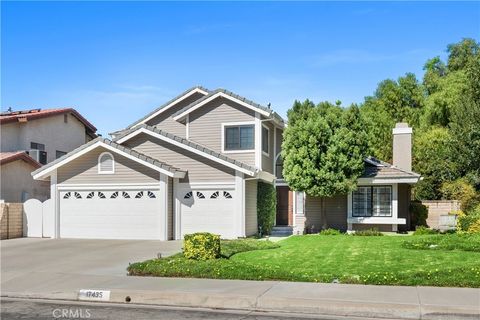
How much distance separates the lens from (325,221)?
26188 millimetres

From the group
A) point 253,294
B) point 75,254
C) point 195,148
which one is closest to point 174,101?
point 195,148

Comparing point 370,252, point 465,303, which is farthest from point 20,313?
point 370,252

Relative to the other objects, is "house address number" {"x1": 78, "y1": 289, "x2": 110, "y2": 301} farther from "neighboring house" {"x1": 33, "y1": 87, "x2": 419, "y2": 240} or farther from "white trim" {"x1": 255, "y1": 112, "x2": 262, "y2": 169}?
"white trim" {"x1": 255, "y1": 112, "x2": 262, "y2": 169}

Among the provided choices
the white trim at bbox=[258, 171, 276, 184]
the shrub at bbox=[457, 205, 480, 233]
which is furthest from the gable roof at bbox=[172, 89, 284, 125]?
the shrub at bbox=[457, 205, 480, 233]

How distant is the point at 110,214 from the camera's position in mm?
22922

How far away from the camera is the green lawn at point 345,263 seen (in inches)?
452

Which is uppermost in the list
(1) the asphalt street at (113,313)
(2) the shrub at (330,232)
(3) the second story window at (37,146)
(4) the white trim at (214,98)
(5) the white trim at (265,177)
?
(4) the white trim at (214,98)

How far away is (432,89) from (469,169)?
63.0 ft

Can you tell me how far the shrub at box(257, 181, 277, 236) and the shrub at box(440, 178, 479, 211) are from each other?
1125cm

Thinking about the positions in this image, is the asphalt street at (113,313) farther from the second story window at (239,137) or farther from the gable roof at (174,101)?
the gable roof at (174,101)

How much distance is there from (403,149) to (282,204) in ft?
23.9

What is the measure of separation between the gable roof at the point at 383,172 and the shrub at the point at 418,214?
3364 mm

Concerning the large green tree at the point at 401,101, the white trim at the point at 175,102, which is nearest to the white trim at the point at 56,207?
the white trim at the point at 175,102

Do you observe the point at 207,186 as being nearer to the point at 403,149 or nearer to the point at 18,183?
the point at 403,149
